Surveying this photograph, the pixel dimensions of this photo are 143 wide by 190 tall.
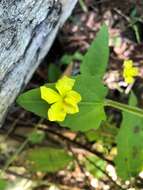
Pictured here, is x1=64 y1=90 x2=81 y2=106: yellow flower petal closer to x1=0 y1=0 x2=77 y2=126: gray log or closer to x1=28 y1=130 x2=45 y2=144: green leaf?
x1=0 y1=0 x2=77 y2=126: gray log

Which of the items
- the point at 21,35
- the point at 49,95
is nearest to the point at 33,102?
the point at 49,95

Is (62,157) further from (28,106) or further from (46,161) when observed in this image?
(28,106)

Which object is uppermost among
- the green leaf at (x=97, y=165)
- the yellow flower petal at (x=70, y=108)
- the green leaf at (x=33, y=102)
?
the green leaf at (x=33, y=102)

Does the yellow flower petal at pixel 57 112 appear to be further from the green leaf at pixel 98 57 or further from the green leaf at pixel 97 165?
the green leaf at pixel 97 165

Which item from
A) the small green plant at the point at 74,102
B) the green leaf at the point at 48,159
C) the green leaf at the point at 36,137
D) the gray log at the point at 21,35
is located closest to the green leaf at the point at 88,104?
the small green plant at the point at 74,102

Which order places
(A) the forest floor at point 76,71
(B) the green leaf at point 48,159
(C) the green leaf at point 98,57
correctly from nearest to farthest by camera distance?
(C) the green leaf at point 98,57 < (B) the green leaf at point 48,159 < (A) the forest floor at point 76,71

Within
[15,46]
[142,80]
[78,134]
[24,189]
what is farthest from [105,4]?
[15,46]

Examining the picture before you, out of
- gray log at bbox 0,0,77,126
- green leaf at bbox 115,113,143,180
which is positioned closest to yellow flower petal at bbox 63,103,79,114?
gray log at bbox 0,0,77,126
